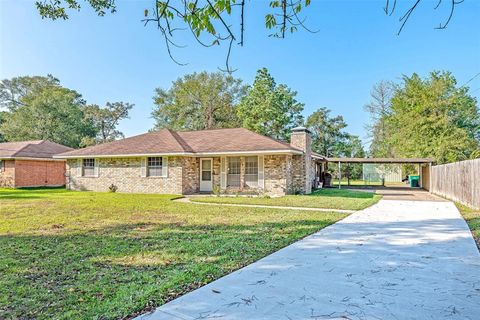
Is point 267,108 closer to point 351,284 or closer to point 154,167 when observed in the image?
point 154,167

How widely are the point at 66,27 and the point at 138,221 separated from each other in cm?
494

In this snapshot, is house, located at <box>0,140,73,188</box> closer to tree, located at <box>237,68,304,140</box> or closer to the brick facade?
the brick facade

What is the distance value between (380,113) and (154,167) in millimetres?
28225

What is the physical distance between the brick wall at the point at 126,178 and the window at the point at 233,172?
2523 mm

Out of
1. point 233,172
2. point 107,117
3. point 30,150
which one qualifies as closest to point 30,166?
point 30,150

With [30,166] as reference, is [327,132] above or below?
above

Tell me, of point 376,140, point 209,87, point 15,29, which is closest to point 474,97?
point 376,140

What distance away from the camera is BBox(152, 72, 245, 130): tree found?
118ft

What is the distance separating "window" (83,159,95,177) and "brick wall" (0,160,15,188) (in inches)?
227

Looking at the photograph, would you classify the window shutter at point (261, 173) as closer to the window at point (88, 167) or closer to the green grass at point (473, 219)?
the green grass at point (473, 219)

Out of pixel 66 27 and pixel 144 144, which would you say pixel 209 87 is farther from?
pixel 66 27

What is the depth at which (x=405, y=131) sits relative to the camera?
27.3 metres

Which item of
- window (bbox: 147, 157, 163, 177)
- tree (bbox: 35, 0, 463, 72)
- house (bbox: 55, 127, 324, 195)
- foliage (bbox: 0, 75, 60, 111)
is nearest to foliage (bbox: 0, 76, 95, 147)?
foliage (bbox: 0, 75, 60, 111)

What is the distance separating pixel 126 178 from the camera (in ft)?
59.4
